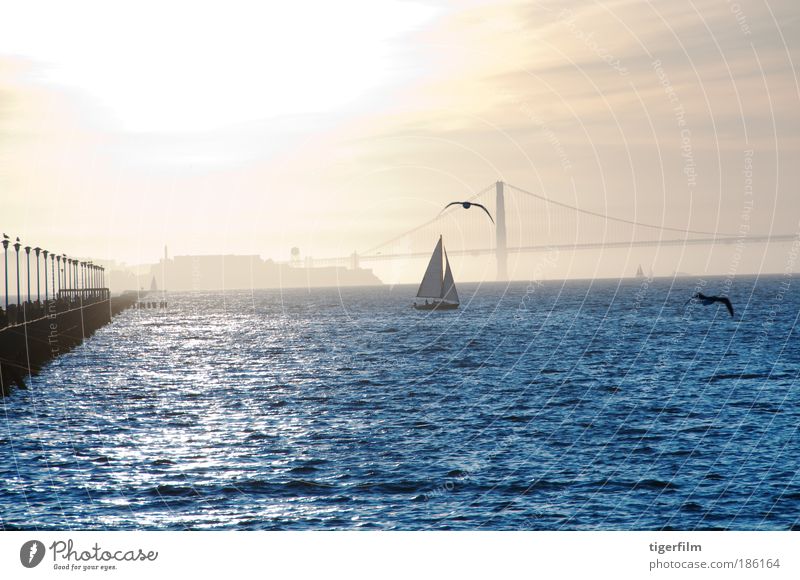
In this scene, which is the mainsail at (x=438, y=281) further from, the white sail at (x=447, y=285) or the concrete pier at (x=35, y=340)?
the concrete pier at (x=35, y=340)

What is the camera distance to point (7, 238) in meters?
76.1

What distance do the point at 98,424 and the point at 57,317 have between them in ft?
171

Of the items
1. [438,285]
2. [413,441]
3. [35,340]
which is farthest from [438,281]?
[413,441]

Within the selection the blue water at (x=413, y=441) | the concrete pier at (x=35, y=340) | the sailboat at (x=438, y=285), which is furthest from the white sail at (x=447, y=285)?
the blue water at (x=413, y=441)

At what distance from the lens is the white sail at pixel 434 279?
486 ft

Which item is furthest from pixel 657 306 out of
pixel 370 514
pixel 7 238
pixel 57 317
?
pixel 370 514

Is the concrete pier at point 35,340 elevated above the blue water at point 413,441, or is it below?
above
